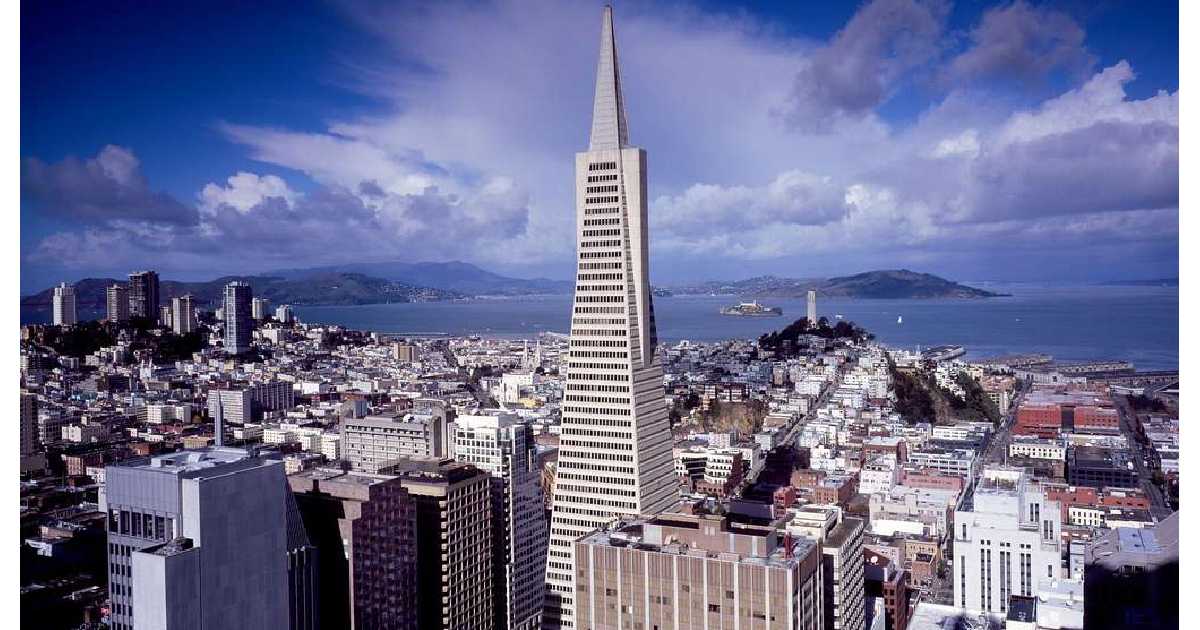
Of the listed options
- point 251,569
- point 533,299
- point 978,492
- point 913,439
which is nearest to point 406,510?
point 251,569

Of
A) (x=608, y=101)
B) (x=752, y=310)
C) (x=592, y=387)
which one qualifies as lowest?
(x=592, y=387)

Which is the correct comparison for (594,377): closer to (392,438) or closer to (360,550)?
(360,550)

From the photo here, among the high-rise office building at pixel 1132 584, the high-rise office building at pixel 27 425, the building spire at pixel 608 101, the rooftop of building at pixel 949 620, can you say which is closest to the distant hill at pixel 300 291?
the high-rise office building at pixel 27 425

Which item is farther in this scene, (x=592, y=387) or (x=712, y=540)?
(x=592, y=387)

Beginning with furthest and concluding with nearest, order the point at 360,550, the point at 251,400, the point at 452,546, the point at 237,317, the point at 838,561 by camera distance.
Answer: the point at 237,317, the point at 251,400, the point at 452,546, the point at 360,550, the point at 838,561

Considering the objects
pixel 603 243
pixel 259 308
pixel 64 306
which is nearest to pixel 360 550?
pixel 603 243

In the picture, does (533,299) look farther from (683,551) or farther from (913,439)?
(683,551)

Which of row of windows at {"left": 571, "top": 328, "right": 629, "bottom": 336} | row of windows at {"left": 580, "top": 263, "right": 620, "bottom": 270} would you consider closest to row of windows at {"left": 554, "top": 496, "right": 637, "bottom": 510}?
row of windows at {"left": 571, "top": 328, "right": 629, "bottom": 336}
